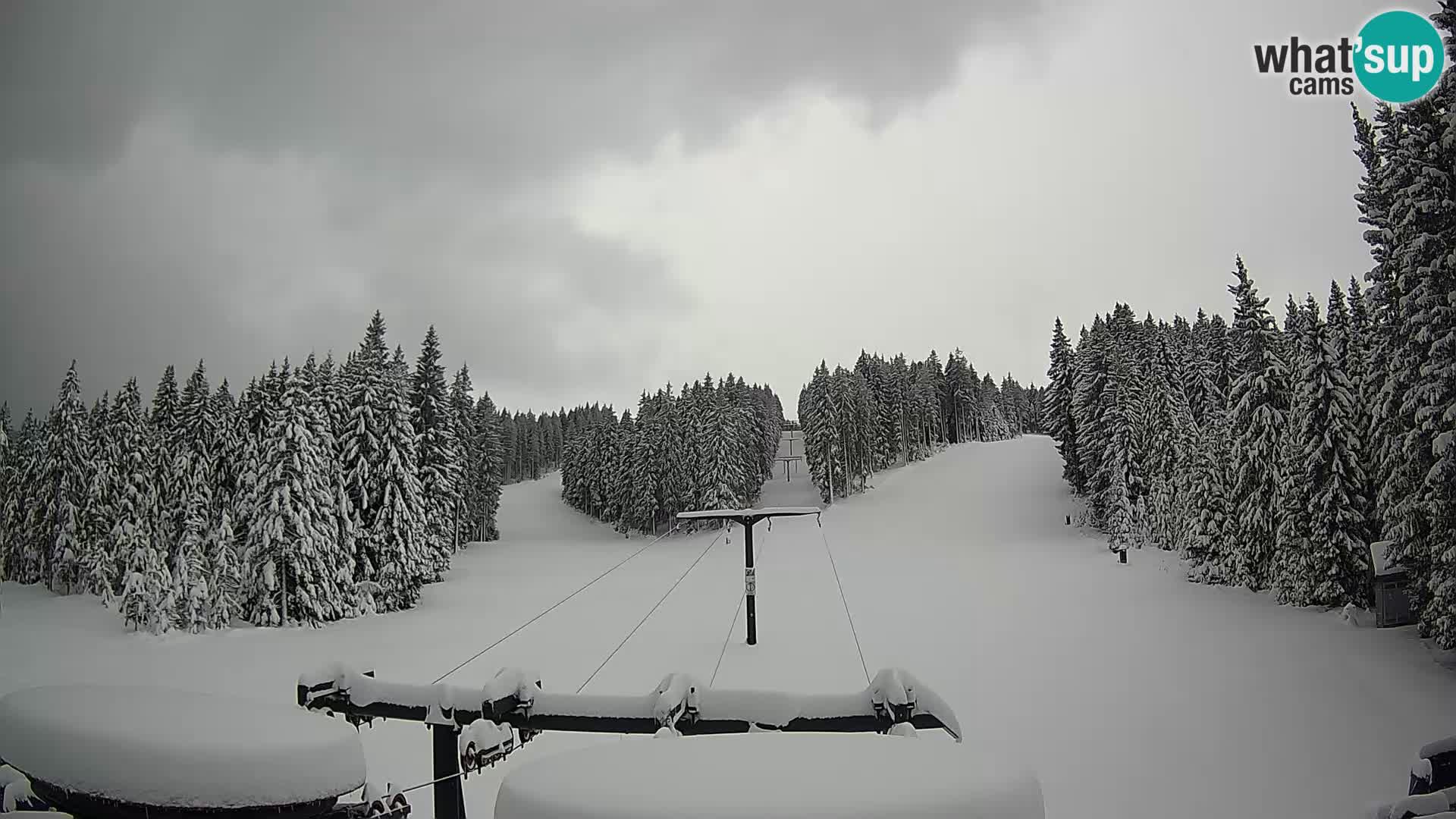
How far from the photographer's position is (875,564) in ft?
105

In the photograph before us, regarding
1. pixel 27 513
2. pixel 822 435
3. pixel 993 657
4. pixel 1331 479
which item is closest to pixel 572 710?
pixel 27 513

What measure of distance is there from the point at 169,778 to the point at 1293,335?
2911cm

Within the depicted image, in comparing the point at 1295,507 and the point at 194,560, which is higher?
the point at 1295,507

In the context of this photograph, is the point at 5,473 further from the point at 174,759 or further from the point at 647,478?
the point at 647,478

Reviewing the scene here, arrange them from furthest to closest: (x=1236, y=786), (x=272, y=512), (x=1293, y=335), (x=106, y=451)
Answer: (x=1293, y=335) → (x=272, y=512) → (x=106, y=451) → (x=1236, y=786)

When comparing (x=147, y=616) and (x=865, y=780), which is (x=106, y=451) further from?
(x=865, y=780)

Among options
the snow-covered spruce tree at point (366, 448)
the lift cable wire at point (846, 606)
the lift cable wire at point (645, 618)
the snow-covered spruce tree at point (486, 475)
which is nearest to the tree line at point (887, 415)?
the lift cable wire at point (846, 606)

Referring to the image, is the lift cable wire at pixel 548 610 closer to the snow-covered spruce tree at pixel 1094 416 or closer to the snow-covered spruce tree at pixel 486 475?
the snow-covered spruce tree at pixel 486 475

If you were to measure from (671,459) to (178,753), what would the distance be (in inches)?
1905

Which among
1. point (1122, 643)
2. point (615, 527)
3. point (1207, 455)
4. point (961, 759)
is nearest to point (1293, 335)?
point (1207, 455)

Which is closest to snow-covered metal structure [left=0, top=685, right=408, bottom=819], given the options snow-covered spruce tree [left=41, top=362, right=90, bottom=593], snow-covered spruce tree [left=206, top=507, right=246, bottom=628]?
snow-covered spruce tree [left=41, top=362, right=90, bottom=593]

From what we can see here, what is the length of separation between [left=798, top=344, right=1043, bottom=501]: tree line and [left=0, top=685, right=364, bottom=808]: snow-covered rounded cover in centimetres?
5265

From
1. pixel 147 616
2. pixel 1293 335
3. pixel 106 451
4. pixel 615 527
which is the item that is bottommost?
pixel 615 527
